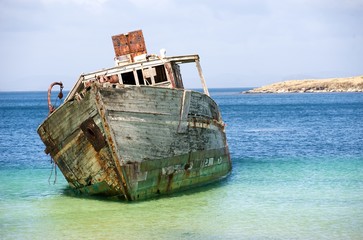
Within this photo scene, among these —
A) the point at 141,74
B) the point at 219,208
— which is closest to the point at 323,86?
the point at 141,74

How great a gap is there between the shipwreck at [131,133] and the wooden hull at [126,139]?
0.03 meters

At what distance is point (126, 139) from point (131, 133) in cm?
23

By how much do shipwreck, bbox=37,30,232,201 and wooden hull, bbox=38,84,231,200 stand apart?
3cm

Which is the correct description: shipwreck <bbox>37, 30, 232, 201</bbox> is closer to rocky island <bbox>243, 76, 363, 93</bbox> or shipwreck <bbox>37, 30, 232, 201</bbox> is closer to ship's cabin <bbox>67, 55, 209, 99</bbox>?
ship's cabin <bbox>67, 55, 209, 99</bbox>

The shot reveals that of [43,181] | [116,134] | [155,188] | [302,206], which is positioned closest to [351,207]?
[302,206]

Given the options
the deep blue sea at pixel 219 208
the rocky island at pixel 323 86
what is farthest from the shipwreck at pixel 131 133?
the rocky island at pixel 323 86

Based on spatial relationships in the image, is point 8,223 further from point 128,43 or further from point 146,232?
point 128,43

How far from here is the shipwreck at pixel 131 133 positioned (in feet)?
51.3

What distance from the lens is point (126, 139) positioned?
15742 mm

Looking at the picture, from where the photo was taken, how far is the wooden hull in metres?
15.6

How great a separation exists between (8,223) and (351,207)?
384 inches

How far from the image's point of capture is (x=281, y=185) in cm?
2038

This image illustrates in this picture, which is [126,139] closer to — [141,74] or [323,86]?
[141,74]

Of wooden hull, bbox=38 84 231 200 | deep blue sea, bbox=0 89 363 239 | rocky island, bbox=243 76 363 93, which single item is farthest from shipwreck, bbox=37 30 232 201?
rocky island, bbox=243 76 363 93
